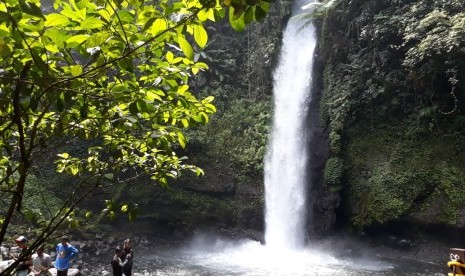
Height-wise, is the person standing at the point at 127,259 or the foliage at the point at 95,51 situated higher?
the foliage at the point at 95,51

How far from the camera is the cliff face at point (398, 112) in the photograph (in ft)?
41.2

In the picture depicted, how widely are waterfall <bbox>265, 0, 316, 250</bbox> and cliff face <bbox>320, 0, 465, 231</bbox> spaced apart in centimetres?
135

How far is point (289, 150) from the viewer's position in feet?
54.2

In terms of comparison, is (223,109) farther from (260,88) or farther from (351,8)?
(351,8)

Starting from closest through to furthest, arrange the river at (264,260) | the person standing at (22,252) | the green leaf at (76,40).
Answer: the green leaf at (76,40), the person standing at (22,252), the river at (264,260)

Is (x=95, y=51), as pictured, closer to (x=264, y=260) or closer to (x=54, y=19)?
(x=54, y=19)

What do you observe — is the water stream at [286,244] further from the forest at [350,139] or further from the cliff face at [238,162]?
the forest at [350,139]

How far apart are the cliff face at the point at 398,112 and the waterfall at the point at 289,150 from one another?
4.42 feet

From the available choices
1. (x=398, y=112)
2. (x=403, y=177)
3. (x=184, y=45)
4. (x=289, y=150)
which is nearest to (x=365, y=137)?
(x=398, y=112)

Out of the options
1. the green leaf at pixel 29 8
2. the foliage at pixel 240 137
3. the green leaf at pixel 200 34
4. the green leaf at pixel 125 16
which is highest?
the foliage at pixel 240 137

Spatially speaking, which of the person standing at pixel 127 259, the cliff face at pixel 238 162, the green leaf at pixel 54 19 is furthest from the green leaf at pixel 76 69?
the cliff face at pixel 238 162

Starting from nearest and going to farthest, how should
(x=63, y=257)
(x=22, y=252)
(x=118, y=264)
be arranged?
1. (x=22, y=252)
2. (x=63, y=257)
3. (x=118, y=264)

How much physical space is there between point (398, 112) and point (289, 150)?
4706mm

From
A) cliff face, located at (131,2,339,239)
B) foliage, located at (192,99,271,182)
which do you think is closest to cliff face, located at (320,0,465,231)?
cliff face, located at (131,2,339,239)
